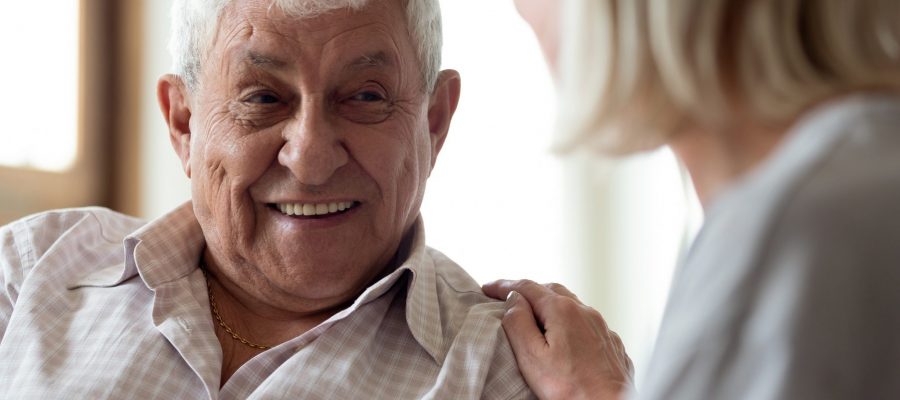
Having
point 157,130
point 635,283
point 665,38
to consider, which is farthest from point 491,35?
point 665,38

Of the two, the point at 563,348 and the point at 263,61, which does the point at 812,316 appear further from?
the point at 263,61

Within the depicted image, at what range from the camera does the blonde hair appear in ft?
2.77

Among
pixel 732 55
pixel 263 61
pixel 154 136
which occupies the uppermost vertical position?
pixel 732 55

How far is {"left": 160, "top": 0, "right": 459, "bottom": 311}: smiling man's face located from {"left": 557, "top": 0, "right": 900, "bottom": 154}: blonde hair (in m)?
0.82

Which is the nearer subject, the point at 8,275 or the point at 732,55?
the point at 732,55

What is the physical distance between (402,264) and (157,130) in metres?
Result: 2.24

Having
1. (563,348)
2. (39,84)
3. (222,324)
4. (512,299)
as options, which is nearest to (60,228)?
(222,324)

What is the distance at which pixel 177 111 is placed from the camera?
74.6 inches

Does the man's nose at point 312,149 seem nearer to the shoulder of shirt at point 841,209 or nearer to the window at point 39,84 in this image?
the shoulder of shirt at point 841,209

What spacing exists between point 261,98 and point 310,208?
0.66 feet

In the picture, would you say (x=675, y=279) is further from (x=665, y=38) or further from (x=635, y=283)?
(x=635, y=283)

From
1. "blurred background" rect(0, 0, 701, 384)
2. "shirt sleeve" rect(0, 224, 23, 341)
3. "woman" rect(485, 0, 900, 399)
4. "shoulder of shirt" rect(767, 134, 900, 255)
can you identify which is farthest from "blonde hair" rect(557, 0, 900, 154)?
"blurred background" rect(0, 0, 701, 384)

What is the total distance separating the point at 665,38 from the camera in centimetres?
85

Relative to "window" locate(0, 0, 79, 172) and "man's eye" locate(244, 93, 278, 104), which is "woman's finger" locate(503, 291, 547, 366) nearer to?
"man's eye" locate(244, 93, 278, 104)
